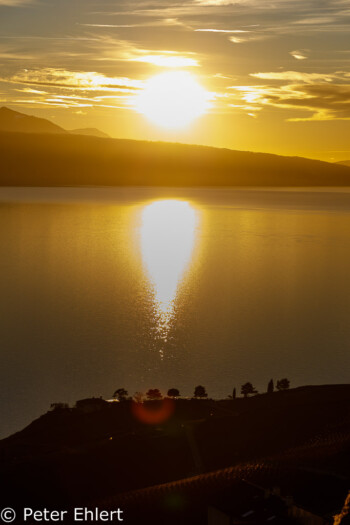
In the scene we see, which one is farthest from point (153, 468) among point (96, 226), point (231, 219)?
point (231, 219)

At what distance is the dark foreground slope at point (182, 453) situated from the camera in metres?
23.1

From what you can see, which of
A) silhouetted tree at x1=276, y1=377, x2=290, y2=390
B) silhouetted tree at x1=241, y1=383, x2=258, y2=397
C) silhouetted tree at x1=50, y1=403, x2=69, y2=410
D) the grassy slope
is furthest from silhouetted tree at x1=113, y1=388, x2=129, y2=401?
silhouetted tree at x1=276, y1=377, x2=290, y2=390

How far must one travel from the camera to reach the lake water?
41.5 meters

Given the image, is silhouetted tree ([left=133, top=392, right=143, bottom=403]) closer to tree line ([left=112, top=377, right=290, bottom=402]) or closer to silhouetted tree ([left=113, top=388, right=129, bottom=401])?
tree line ([left=112, top=377, right=290, bottom=402])

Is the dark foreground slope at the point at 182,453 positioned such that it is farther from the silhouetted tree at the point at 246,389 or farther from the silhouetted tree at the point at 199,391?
the silhouetted tree at the point at 246,389

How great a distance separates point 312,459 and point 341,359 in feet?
73.1

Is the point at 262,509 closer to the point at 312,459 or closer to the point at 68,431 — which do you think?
the point at 312,459

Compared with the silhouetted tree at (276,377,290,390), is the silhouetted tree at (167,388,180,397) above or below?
below

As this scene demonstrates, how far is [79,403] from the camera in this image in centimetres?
3388

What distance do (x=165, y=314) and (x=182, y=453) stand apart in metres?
32.1

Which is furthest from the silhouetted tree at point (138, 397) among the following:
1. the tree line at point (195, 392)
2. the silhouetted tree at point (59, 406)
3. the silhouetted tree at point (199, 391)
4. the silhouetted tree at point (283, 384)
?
the silhouetted tree at point (283, 384)

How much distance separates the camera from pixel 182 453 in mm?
26828

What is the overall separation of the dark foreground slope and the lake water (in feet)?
17.4

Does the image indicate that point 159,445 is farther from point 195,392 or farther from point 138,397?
point 138,397
